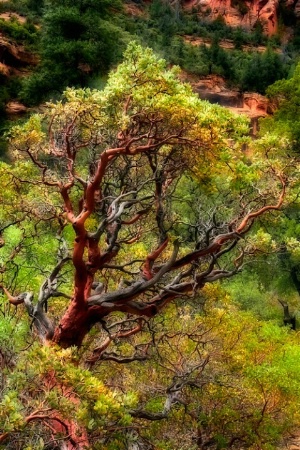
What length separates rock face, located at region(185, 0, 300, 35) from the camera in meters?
56.7

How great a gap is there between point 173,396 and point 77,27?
85.0 ft

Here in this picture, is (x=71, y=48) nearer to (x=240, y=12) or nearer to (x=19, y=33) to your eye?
(x=19, y=33)

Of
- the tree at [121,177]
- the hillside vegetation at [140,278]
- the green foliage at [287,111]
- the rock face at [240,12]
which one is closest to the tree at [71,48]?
the green foliage at [287,111]

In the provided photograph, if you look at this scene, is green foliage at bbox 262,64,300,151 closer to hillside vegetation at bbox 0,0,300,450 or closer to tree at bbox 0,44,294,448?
hillside vegetation at bbox 0,0,300,450

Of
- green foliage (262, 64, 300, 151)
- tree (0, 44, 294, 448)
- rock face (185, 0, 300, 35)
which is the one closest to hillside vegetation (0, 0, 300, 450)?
tree (0, 44, 294, 448)

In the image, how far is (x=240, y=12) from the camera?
57062 mm

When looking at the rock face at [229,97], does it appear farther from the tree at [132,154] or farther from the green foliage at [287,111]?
the tree at [132,154]

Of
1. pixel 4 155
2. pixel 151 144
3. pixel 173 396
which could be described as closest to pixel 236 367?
pixel 173 396

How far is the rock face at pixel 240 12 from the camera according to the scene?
186ft

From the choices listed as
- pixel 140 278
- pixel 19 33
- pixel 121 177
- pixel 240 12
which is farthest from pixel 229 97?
pixel 140 278

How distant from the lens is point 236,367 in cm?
1241


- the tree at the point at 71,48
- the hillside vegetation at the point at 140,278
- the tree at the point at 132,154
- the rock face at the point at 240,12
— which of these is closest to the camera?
the hillside vegetation at the point at 140,278

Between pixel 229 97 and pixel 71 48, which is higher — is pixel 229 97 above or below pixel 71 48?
below

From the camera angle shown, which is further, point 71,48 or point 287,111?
point 71,48
